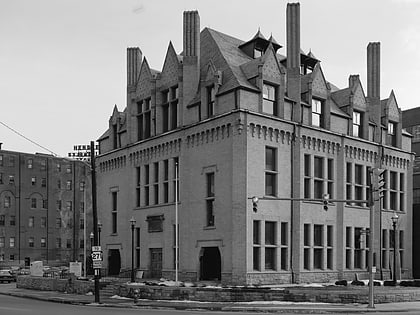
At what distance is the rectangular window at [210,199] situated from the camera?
39.8 metres

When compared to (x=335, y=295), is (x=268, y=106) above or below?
above

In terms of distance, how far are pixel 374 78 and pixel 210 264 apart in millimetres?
21341

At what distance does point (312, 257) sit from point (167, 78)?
17438 mm

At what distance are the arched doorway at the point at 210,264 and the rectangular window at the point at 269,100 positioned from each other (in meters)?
10.4

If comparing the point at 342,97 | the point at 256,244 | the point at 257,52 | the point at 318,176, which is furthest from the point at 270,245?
the point at 257,52

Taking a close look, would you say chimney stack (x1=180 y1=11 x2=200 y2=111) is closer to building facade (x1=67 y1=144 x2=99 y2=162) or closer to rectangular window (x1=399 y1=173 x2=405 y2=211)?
rectangular window (x1=399 y1=173 x2=405 y2=211)

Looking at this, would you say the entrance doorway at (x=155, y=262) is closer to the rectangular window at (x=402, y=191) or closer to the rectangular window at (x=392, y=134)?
the rectangular window at (x=402, y=191)

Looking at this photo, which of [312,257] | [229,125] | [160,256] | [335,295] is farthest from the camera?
[160,256]

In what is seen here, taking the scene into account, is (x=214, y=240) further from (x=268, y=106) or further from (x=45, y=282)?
(x=45, y=282)

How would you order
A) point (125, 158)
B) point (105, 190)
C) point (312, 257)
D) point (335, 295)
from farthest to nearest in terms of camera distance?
point (105, 190) < point (125, 158) < point (312, 257) < point (335, 295)

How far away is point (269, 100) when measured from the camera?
39.8m

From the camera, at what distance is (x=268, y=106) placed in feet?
130

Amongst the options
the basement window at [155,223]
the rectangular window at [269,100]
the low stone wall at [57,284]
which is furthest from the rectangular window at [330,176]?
the low stone wall at [57,284]

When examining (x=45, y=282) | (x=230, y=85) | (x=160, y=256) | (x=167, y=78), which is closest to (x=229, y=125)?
(x=230, y=85)
